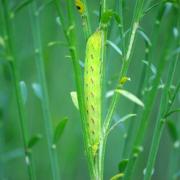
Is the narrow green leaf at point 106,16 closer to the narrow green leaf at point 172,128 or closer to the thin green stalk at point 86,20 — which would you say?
the thin green stalk at point 86,20

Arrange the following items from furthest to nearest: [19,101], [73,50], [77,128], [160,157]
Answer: [160,157], [77,128], [19,101], [73,50]

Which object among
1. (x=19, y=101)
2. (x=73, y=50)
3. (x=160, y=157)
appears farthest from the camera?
(x=160, y=157)

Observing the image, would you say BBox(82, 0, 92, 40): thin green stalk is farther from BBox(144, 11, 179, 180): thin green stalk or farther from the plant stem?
BBox(144, 11, 179, 180): thin green stalk

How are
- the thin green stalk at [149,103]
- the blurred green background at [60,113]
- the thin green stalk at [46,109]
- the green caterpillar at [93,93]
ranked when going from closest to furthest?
the thin green stalk at [149,103]
the green caterpillar at [93,93]
the thin green stalk at [46,109]
the blurred green background at [60,113]

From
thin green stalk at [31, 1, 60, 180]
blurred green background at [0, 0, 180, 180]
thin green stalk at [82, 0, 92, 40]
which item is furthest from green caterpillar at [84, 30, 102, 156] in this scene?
blurred green background at [0, 0, 180, 180]

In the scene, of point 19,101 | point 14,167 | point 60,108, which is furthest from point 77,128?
point 19,101

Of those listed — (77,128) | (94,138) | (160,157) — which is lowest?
(160,157)

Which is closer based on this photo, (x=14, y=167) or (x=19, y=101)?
(x=19, y=101)

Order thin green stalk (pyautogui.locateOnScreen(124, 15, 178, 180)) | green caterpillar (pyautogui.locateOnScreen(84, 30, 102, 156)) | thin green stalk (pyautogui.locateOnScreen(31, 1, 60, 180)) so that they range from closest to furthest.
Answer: thin green stalk (pyautogui.locateOnScreen(124, 15, 178, 180))
green caterpillar (pyautogui.locateOnScreen(84, 30, 102, 156))
thin green stalk (pyautogui.locateOnScreen(31, 1, 60, 180))

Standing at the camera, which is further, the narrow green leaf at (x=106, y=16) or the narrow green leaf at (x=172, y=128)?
the narrow green leaf at (x=172, y=128)

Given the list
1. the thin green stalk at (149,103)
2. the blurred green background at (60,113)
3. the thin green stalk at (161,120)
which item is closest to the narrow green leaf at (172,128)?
the thin green stalk at (161,120)

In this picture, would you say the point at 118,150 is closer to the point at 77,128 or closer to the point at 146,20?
the point at 77,128
